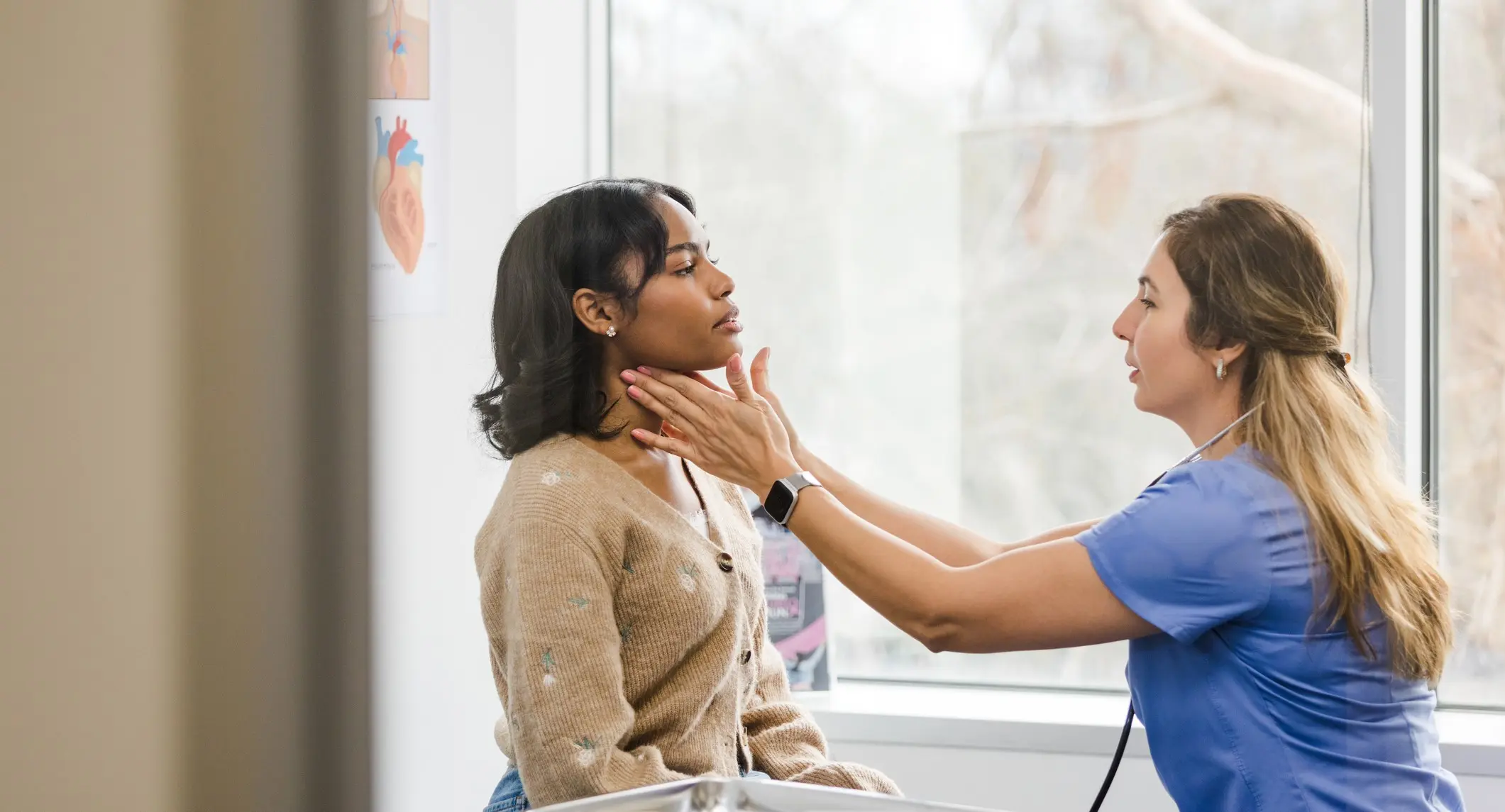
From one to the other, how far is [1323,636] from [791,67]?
126 centimetres

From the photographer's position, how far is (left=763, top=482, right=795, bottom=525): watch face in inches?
42.0

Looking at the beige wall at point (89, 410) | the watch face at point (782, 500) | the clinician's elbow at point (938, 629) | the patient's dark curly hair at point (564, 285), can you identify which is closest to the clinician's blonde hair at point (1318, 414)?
the clinician's elbow at point (938, 629)

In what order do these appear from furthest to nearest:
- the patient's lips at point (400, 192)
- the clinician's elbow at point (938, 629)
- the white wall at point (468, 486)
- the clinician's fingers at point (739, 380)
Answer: the clinician's fingers at point (739, 380)
the clinician's elbow at point (938, 629)
the white wall at point (468, 486)
the patient's lips at point (400, 192)

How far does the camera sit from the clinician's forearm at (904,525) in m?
1.38

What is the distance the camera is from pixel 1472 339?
1618mm

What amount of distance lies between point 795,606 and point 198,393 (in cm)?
142

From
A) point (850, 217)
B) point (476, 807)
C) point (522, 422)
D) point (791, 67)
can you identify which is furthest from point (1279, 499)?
point (791, 67)

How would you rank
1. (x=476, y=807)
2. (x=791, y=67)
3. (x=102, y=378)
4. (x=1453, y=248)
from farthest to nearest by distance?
(x=791, y=67)
(x=1453, y=248)
(x=476, y=807)
(x=102, y=378)

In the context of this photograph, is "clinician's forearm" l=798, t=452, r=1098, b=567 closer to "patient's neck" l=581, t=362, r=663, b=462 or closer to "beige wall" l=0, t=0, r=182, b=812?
"patient's neck" l=581, t=362, r=663, b=462

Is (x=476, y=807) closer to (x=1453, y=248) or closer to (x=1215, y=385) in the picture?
(x=1215, y=385)

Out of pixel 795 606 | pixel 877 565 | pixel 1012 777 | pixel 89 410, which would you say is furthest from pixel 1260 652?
pixel 89 410

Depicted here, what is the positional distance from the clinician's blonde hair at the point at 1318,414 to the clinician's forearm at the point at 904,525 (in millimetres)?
409

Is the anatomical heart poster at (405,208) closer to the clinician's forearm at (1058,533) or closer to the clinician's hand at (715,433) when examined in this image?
the clinician's hand at (715,433)

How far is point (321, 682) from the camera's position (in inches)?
16.8
